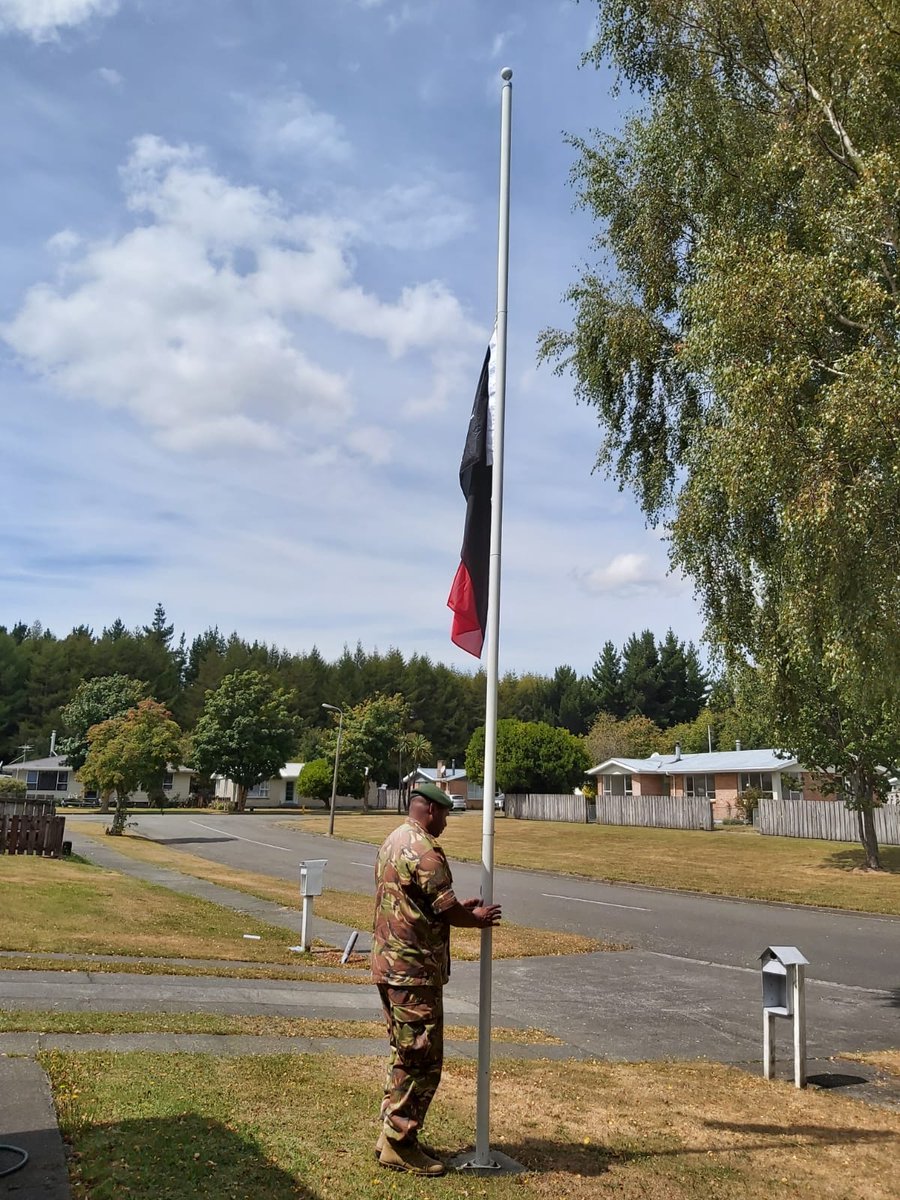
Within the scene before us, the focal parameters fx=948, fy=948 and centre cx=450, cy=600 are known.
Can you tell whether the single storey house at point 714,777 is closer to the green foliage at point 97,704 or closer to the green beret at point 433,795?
the green foliage at point 97,704

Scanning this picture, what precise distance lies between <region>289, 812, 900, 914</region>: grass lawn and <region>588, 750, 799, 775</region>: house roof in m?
6.22

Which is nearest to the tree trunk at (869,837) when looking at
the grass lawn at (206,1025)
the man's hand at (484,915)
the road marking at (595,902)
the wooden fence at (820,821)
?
the wooden fence at (820,821)

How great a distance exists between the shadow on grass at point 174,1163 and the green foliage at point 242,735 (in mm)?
64770

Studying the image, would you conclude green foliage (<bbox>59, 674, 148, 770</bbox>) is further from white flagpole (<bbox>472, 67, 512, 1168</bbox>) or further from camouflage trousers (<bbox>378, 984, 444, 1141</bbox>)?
camouflage trousers (<bbox>378, 984, 444, 1141</bbox>)

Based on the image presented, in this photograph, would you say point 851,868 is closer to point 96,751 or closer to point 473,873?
point 473,873

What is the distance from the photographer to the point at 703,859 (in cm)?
3309

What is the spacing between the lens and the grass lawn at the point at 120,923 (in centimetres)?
1159

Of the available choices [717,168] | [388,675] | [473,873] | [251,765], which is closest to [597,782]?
[251,765]

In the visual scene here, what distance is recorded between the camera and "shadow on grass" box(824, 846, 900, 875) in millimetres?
29612

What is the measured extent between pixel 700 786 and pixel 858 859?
30121 millimetres

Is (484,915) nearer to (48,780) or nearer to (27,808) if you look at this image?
(27,808)

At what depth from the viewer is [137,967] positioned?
1028 centimetres

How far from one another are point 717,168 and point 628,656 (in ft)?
284

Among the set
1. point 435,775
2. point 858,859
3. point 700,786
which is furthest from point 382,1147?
point 435,775
